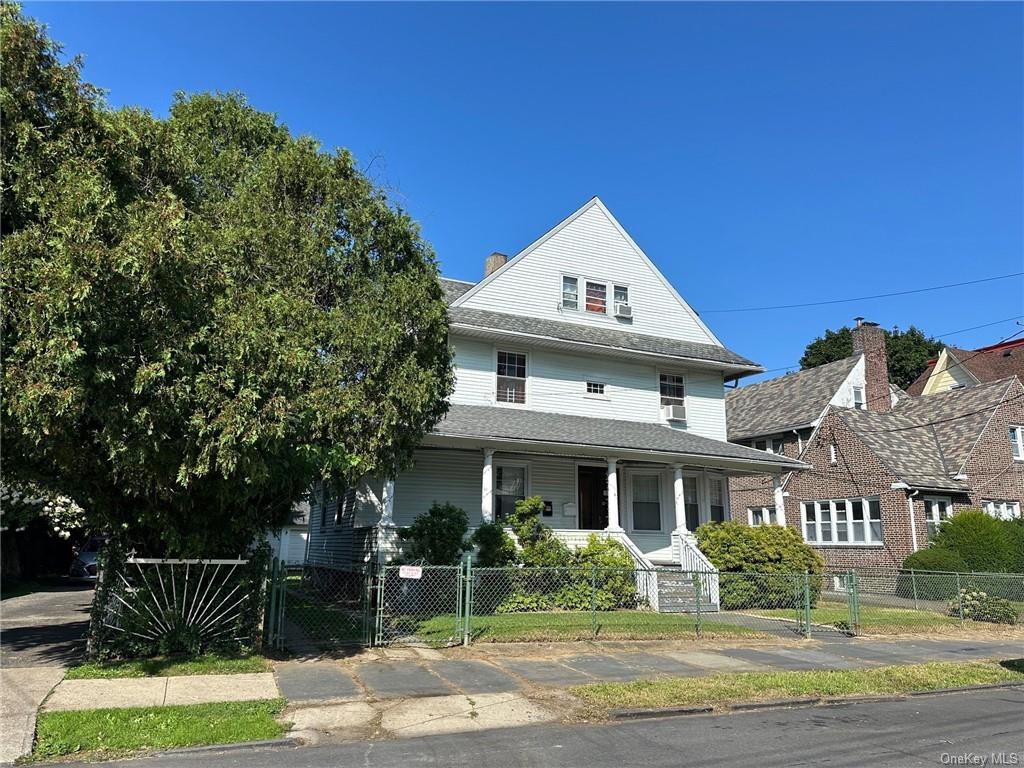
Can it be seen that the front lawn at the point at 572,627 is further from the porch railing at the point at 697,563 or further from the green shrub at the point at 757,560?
the green shrub at the point at 757,560

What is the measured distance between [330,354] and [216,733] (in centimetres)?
575

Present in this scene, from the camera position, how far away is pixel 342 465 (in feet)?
34.0

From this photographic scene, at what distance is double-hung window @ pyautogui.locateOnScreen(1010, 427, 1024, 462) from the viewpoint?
2738 cm

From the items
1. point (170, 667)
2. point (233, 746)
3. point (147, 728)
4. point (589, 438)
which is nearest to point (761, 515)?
point (589, 438)

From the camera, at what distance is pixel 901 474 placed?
2441 centimetres

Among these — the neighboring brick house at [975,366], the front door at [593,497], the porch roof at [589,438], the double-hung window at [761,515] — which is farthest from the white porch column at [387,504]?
the neighboring brick house at [975,366]

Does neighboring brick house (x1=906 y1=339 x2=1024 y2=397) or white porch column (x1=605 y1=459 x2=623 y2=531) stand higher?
neighboring brick house (x1=906 y1=339 x2=1024 y2=397)

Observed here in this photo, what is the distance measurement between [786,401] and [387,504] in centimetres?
2282

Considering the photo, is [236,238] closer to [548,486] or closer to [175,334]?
[175,334]

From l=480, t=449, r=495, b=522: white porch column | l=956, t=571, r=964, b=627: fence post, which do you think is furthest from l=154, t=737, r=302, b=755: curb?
l=956, t=571, r=964, b=627: fence post

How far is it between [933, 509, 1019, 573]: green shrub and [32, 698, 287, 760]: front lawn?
21.4 m

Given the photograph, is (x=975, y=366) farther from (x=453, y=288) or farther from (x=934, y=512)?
(x=453, y=288)

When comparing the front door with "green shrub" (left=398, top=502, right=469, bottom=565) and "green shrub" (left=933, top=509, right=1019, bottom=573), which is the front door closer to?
"green shrub" (left=398, top=502, right=469, bottom=565)

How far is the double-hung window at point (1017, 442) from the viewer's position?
89.8ft
